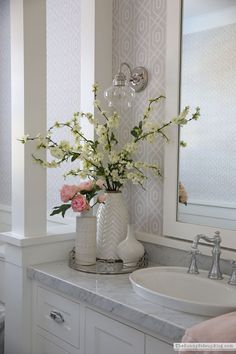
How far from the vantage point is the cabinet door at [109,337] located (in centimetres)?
142

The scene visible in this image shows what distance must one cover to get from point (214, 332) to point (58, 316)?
34.8 inches

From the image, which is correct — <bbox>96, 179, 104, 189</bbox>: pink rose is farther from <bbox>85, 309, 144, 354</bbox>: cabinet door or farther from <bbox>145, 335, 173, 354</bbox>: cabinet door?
<bbox>145, 335, 173, 354</bbox>: cabinet door

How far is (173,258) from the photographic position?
6.23ft

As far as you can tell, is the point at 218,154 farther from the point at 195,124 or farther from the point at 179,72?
the point at 179,72

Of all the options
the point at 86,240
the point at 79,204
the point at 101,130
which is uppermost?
the point at 101,130

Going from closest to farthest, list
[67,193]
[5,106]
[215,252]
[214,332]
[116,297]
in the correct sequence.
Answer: [214,332]
[116,297]
[215,252]
[67,193]
[5,106]

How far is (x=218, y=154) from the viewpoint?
172 cm

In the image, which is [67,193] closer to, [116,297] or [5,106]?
[116,297]

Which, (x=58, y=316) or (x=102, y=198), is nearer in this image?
(x=58, y=316)

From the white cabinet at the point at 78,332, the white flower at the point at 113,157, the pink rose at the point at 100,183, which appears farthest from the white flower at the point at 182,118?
the white cabinet at the point at 78,332

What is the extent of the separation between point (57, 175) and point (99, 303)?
135 centimetres

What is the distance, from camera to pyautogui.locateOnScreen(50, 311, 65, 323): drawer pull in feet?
5.78

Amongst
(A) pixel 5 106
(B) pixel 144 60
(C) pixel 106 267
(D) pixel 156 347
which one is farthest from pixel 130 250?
(A) pixel 5 106

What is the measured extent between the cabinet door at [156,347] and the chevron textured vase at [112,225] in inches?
24.4
